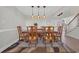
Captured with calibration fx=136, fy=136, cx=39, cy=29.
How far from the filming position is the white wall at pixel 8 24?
197cm

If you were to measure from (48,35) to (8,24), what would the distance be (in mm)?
613

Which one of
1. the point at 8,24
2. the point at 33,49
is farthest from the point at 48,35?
the point at 8,24

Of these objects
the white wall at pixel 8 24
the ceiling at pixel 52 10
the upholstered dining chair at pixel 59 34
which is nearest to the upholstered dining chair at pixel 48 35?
the upholstered dining chair at pixel 59 34

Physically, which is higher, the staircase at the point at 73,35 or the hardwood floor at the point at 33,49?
the staircase at the point at 73,35

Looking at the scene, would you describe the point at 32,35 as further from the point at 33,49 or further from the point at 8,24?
the point at 8,24

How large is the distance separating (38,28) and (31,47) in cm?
30

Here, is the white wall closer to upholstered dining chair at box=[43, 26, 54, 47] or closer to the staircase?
upholstered dining chair at box=[43, 26, 54, 47]

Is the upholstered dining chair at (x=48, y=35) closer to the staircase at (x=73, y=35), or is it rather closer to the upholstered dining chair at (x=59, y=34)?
the upholstered dining chair at (x=59, y=34)

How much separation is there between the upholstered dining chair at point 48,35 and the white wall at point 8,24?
13.3 inches

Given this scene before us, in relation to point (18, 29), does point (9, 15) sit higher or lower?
higher

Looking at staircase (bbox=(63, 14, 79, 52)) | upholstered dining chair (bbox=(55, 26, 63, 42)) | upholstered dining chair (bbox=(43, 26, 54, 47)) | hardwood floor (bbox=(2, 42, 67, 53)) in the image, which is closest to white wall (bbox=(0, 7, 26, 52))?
hardwood floor (bbox=(2, 42, 67, 53))
